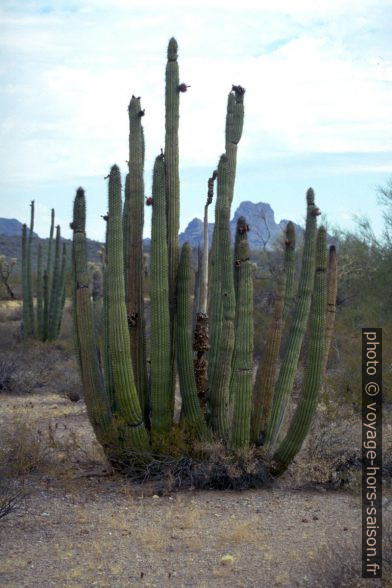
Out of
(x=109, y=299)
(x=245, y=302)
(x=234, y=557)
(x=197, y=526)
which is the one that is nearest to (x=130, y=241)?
(x=109, y=299)

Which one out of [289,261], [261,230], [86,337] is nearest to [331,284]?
[289,261]

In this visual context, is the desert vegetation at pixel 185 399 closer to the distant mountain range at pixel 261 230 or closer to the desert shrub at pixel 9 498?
the desert shrub at pixel 9 498

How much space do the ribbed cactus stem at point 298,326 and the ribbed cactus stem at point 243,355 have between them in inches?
16.5

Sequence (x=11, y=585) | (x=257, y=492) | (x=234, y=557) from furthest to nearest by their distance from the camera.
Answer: (x=257, y=492)
(x=234, y=557)
(x=11, y=585)

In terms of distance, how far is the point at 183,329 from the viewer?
9.34 meters

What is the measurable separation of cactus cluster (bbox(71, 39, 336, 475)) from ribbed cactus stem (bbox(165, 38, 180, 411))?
11 millimetres

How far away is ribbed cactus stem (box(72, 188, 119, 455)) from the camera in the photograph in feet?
30.4

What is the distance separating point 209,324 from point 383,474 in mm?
2535

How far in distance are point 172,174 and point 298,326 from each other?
2.20 m

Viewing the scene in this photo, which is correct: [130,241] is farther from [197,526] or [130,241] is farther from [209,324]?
[197,526]

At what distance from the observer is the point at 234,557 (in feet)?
21.7

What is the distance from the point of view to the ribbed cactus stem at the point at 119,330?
29.2 ft

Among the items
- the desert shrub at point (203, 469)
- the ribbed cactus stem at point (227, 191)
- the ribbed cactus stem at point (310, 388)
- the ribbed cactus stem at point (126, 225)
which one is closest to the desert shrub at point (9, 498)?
the desert shrub at point (203, 469)

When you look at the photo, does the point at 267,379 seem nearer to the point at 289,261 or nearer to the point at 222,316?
the point at 222,316
